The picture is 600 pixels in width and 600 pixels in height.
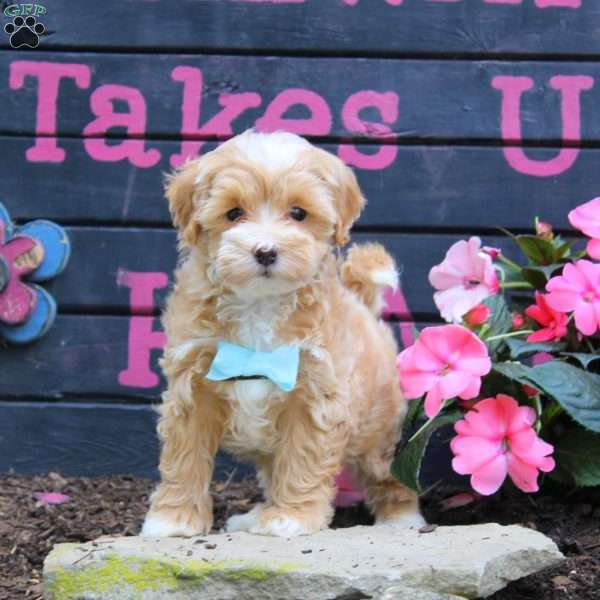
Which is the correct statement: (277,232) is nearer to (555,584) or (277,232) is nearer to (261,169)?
(261,169)

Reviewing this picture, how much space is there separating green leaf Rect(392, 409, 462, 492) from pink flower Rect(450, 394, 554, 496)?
10 cm

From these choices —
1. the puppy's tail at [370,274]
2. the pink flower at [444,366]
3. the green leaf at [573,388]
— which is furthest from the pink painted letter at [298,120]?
the green leaf at [573,388]

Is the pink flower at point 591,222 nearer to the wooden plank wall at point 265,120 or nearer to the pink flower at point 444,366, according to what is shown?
the pink flower at point 444,366

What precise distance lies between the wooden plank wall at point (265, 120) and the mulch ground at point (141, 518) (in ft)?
1.37

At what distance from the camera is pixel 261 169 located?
305 cm

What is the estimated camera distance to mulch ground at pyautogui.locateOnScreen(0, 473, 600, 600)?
122 inches

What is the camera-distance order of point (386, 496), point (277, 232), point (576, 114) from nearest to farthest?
point (277, 232) < point (386, 496) < point (576, 114)

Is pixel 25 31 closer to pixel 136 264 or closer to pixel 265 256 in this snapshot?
pixel 136 264

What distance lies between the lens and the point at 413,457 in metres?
3.40

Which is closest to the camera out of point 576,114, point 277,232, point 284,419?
point 277,232

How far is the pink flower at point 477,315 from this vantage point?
350 centimetres

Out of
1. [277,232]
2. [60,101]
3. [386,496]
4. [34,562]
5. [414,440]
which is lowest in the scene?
[34,562]

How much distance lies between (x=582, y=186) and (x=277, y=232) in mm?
1762

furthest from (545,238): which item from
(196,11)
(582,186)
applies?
(196,11)
